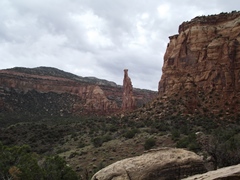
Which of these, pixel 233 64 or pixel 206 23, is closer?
pixel 233 64

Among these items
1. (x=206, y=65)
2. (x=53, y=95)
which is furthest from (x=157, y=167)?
(x=53, y=95)

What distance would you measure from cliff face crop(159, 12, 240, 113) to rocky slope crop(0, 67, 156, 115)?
4362 centimetres

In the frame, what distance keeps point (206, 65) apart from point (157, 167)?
44896 mm

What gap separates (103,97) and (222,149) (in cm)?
10005

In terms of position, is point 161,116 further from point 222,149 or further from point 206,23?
point 222,149

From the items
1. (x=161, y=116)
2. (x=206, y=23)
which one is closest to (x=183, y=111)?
Answer: (x=161, y=116)

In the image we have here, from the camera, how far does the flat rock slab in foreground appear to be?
10.8m

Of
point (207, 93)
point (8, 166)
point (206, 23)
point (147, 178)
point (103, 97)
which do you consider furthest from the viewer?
point (103, 97)

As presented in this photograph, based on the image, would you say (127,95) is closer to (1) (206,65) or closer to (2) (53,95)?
(1) (206,65)

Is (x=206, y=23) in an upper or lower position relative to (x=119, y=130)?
upper

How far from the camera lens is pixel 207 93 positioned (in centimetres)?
4978

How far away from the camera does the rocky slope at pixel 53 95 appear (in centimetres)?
10425

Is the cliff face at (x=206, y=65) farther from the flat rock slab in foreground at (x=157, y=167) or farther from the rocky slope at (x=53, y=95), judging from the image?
the rocky slope at (x=53, y=95)

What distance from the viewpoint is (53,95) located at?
396 feet
